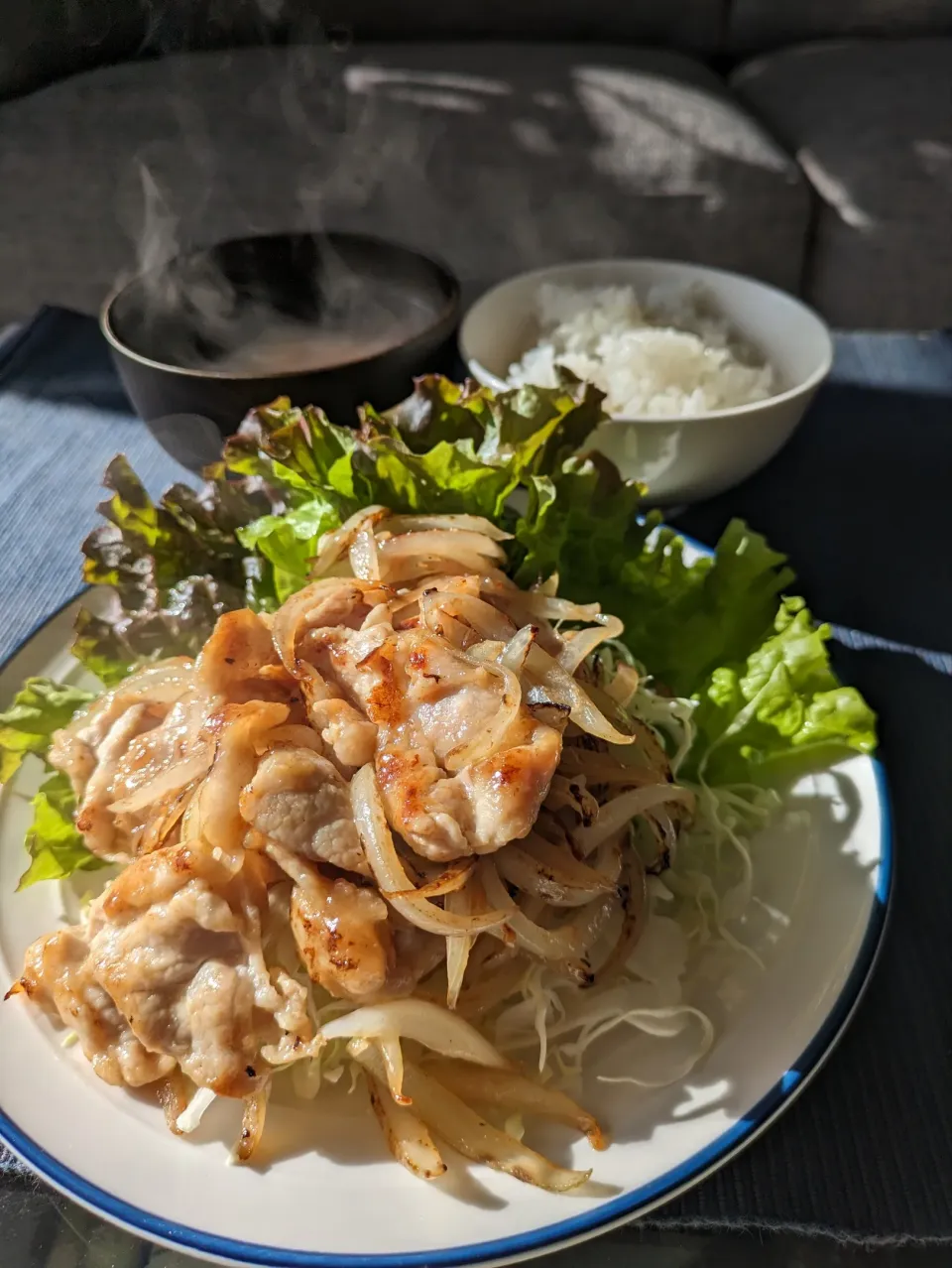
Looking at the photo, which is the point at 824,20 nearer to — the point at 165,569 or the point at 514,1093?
the point at 165,569

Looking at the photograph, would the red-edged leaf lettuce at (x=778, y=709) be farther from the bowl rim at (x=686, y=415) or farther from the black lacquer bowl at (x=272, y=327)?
the black lacquer bowl at (x=272, y=327)

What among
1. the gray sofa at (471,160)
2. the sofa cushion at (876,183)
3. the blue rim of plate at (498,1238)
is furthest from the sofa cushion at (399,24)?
the blue rim of plate at (498,1238)

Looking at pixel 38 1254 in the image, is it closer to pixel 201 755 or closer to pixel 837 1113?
pixel 201 755

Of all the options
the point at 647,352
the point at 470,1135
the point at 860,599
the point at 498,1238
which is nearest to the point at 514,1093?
the point at 470,1135

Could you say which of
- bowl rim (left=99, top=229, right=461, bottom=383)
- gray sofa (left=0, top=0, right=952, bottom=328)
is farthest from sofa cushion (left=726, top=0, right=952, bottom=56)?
bowl rim (left=99, top=229, right=461, bottom=383)

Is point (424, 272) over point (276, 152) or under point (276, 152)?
over

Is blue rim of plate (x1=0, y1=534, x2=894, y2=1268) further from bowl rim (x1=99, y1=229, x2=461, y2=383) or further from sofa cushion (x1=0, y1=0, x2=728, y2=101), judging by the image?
sofa cushion (x1=0, y1=0, x2=728, y2=101)

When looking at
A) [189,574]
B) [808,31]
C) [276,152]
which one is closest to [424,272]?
[189,574]
